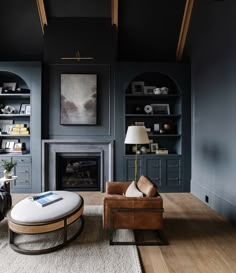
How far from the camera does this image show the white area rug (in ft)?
7.44

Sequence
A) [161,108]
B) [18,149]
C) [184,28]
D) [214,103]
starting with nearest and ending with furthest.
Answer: [214,103]
[184,28]
[18,149]
[161,108]

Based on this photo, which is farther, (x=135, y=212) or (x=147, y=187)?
(x=147, y=187)

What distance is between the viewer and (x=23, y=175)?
16.5 feet

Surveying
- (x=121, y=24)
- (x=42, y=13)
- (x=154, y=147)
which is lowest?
(x=154, y=147)

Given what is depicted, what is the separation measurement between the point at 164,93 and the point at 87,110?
1.82 metres

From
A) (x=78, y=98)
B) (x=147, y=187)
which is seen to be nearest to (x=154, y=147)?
(x=78, y=98)

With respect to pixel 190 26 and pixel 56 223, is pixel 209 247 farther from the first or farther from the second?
pixel 190 26

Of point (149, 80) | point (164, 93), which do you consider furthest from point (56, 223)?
point (149, 80)

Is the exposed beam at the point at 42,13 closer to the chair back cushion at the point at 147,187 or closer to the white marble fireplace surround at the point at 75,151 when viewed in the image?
the white marble fireplace surround at the point at 75,151

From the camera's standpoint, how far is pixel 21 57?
214 inches

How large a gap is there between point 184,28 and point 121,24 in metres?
1.45

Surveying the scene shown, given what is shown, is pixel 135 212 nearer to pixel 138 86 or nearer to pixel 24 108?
pixel 138 86

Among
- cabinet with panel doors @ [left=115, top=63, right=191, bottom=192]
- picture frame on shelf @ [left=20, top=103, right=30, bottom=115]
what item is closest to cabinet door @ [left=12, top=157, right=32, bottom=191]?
picture frame on shelf @ [left=20, top=103, right=30, bottom=115]

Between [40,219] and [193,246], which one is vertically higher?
[40,219]
